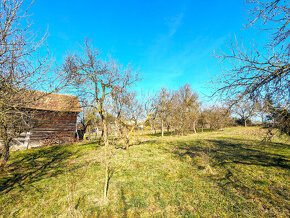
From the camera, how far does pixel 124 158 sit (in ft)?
25.4

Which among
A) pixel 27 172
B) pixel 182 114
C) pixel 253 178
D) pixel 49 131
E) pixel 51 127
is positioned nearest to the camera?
pixel 253 178

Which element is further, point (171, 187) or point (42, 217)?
point (171, 187)

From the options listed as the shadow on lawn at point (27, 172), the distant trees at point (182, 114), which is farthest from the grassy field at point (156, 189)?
the distant trees at point (182, 114)

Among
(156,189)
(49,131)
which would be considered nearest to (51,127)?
(49,131)

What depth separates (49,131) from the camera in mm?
13516

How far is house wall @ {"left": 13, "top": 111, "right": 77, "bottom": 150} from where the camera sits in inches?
485

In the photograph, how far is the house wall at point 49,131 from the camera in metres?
12.3

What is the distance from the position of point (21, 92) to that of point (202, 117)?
1186 inches

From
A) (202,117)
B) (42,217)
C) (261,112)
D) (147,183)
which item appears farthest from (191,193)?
(202,117)

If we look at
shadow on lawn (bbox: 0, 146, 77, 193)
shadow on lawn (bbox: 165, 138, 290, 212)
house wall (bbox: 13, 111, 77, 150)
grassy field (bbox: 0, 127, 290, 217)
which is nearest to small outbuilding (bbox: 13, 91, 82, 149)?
house wall (bbox: 13, 111, 77, 150)

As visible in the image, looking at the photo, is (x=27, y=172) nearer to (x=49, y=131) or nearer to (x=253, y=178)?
(x=49, y=131)

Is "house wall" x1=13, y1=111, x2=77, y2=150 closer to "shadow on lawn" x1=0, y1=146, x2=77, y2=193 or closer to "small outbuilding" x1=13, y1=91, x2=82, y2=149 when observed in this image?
"small outbuilding" x1=13, y1=91, x2=82, y2=149

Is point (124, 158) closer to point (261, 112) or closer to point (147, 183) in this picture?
point (147, 183)

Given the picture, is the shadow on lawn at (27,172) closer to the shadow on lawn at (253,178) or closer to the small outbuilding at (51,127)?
the small outbuilding at (51,127)
